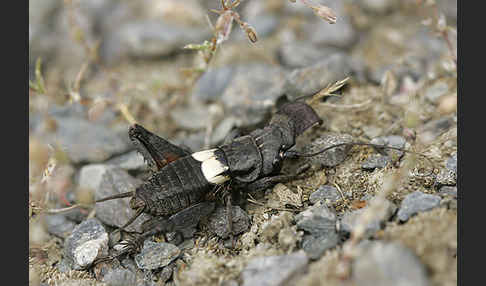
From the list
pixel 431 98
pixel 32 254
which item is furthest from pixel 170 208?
pixel 431 98

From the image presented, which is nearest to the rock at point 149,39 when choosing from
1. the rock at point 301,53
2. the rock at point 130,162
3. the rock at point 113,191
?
the rock at point 301,53

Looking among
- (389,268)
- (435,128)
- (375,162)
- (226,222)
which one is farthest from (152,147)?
(435,128)

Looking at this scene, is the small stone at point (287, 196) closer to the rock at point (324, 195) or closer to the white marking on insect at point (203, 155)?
the rock at point (324, 195)

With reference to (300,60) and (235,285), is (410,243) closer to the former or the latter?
(235,285)

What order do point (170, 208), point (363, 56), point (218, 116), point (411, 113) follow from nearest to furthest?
point (411, 113) → point (170, 208) → point (218, 116) → point (363, 56)

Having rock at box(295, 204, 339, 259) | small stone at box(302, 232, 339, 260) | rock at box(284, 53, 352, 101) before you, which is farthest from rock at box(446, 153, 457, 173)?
rock at box(284, 53, 352, 101)
